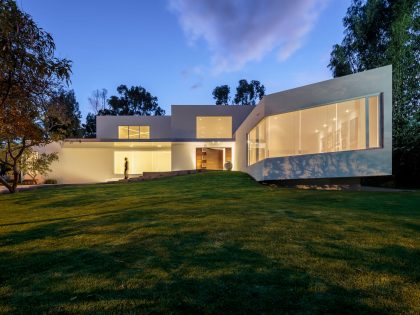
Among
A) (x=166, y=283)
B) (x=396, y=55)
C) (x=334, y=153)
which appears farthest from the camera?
(x=396, y=55)

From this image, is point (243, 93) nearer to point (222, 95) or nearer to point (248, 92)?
point (248, 92)

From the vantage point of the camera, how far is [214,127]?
87.6ft

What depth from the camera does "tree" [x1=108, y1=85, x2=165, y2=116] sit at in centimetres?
4828

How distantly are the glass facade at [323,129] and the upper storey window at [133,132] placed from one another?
15.3 metres

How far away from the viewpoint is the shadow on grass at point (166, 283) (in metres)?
2.36

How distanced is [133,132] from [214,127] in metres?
7.47

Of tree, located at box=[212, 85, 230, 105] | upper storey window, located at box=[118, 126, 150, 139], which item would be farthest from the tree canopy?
upper storey window, located at box=[118, 126, 150, 139]

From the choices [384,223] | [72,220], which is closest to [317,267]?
[384,223]

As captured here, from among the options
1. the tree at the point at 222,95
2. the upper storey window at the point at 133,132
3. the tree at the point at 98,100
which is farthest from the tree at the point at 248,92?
the upper storey window at the point at 133,132

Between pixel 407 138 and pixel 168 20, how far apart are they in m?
26.8

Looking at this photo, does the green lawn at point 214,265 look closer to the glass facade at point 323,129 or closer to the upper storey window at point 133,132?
the glass facade at point 323,129

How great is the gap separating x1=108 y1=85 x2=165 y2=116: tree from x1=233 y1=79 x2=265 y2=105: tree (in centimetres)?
1560

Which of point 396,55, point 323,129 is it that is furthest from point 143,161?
point 396,55

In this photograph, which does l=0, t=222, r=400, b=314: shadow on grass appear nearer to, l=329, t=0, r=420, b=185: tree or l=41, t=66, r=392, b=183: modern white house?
l=41, t=66, r=392, b=183: modern white house
